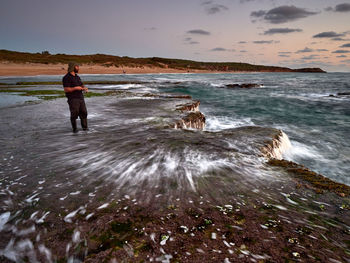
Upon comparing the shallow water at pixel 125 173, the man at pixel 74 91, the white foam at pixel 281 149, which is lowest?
the white foam at pixel 281 149

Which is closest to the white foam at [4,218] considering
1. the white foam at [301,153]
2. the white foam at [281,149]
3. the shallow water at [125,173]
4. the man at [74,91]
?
the shallow water at [125,173]

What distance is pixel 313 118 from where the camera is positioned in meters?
20.5

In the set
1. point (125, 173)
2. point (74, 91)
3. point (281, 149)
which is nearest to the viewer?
point (125, 173)

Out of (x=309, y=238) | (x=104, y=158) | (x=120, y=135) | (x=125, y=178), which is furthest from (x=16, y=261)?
(x=120, y=135)

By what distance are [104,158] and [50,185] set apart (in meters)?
1.74

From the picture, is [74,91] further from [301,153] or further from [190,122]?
[301,153]

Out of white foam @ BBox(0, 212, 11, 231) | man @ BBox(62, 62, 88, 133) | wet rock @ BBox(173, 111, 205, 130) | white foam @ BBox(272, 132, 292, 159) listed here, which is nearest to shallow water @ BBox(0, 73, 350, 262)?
white foam @ BBox(0, 212, 11, 231)

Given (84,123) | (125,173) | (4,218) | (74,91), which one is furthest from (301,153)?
(4,218)

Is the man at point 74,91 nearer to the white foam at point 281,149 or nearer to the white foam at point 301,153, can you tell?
the white foam at point 281,149

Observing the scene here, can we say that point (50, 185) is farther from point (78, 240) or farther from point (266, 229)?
point (266, 229)

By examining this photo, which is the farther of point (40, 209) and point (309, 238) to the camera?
point (40, 209)

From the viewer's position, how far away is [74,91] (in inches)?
330

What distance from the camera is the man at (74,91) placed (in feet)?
26.2

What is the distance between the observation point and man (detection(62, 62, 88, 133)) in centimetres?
799
